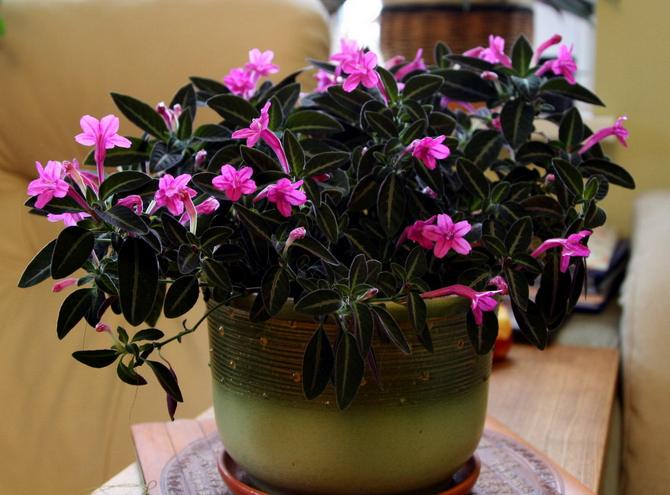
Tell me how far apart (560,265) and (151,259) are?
0.26 m

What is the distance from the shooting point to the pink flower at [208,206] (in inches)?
20.1

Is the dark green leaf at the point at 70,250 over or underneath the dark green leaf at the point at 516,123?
underneath

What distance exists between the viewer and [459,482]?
645mm

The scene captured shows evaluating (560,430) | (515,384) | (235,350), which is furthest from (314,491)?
(515,384)

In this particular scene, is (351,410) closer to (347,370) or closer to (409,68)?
(347,370)

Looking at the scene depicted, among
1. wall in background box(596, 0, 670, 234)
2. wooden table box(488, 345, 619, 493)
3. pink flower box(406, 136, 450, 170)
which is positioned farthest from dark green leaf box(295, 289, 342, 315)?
wall in background box(596, 0, 670, 234)

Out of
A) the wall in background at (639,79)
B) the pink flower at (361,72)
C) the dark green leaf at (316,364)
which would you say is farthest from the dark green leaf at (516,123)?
the wall in background at (639,79)

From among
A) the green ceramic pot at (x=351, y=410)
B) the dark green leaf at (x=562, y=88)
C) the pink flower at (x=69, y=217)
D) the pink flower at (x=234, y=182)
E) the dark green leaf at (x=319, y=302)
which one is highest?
the dark green leaf at (x=562, y=88)

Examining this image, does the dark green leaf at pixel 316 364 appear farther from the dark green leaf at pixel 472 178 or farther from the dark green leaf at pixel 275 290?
the dark green leaf at pixel 472 178

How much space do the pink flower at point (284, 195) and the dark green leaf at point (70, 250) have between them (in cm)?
10

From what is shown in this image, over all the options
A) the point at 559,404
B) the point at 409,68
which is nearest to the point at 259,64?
the point at 409,68

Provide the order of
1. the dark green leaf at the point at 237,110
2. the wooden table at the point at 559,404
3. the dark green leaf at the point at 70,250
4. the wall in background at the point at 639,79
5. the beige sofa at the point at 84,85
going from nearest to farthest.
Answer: the dark green leaf at the point at 70,250 → the dark green leaf at the point at 237,110 → the wooden table at the point at 559,404 → the beige sofa at the point at 84,85 → the wall in background at the point at 639,79

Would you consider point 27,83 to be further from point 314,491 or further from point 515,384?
point 314,491

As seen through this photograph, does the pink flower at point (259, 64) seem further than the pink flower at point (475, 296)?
Yes
